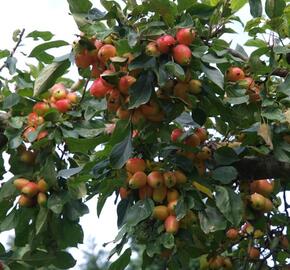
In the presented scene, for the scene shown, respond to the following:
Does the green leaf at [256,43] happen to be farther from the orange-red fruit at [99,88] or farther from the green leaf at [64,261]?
the green leaf at [64,261]

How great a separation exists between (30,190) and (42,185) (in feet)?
0.11

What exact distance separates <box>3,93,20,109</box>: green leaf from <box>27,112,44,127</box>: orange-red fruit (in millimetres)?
85

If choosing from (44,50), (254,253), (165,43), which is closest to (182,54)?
(165,43)

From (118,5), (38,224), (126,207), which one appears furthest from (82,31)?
(38,224)

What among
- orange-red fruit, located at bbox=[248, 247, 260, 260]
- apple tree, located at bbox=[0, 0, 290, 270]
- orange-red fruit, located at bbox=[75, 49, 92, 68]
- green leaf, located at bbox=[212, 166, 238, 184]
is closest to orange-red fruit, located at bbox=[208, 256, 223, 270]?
apple tree, located at bbox=[0, 0, 290, 270]

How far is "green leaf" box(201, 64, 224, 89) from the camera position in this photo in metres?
1.46

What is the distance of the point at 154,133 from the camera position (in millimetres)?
1567

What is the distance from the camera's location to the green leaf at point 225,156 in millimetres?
1663

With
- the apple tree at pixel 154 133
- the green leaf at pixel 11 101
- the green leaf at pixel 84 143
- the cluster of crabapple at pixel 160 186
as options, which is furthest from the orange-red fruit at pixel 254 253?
the green leaf at pixel 11 101

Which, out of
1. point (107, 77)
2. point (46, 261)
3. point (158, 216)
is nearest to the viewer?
point (107, 77)

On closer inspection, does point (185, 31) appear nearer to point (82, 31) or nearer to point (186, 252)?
point (82, 31)

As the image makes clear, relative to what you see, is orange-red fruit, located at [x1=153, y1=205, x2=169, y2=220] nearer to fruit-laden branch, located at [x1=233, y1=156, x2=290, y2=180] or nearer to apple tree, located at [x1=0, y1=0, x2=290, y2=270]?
apple tree, located at [x1=0, y1=0, x2=290, y2=270]

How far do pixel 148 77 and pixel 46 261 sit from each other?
2.46ft

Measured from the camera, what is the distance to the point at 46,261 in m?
1.97
